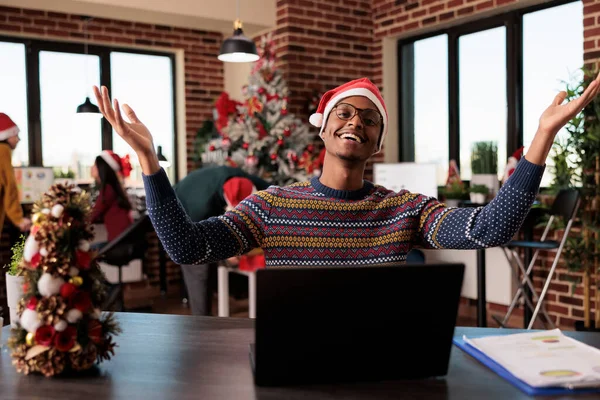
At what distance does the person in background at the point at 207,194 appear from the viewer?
3627 mm

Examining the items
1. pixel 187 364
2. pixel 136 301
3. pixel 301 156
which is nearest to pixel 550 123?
pixel 187 364

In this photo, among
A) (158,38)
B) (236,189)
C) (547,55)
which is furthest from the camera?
(158,38)

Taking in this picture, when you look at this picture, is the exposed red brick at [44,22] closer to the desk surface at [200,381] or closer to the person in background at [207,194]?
the person in background at [207,194]

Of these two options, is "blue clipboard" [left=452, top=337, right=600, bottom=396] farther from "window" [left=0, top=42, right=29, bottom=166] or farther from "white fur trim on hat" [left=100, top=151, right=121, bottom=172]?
"window" [left=0, top=42, right=29, bottom=166]

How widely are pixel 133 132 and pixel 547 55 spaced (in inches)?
170

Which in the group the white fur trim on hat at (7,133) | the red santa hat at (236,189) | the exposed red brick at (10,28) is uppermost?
the exposed red brick at (10,28)

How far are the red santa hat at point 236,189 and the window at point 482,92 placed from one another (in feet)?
7.98

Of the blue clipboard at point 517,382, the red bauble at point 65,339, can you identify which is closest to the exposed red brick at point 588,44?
the blue clipboard at point 517,382

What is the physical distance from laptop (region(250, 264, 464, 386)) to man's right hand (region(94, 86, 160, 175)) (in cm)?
51

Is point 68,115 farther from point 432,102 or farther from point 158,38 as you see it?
point 432,102

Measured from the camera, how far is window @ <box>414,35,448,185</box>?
18.7ft

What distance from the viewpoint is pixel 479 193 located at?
187 inches

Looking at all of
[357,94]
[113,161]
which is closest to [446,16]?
[113,161]

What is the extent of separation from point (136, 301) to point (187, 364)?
5131 mm
